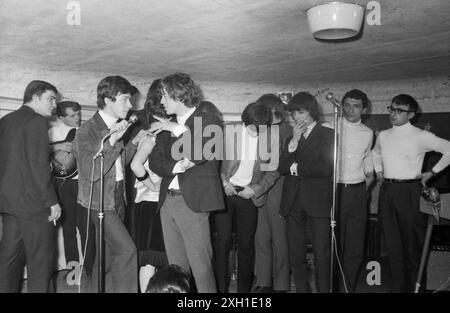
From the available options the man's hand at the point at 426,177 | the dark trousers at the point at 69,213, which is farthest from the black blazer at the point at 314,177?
the dark trousers at the point at 69,213

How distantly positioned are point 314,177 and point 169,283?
5.62 ft

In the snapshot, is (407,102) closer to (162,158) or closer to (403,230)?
(403,230)

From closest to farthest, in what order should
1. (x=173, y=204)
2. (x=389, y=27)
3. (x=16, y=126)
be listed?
(x=173, y=204)
(x=16, y=126)
(x=389, y=27)

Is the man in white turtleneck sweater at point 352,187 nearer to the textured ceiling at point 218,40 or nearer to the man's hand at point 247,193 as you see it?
the textured ceiling at point 218,40

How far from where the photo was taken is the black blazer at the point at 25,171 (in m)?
2.85

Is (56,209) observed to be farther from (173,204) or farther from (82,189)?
(173,204)

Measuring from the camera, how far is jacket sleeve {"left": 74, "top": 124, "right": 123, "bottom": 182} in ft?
9.41

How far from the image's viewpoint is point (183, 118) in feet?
8.85

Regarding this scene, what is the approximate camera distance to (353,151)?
154 inches

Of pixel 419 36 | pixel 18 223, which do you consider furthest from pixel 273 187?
pixel 18 223

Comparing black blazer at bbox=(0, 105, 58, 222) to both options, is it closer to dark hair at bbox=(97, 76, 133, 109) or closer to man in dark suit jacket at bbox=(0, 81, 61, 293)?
man in dark suit jacket at bbox=(0, 81, 61, 293)

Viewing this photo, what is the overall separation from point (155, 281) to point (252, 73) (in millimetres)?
3655

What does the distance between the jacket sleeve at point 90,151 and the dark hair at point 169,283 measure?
42.9 inches

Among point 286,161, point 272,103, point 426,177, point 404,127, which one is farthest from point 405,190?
point 272,103
